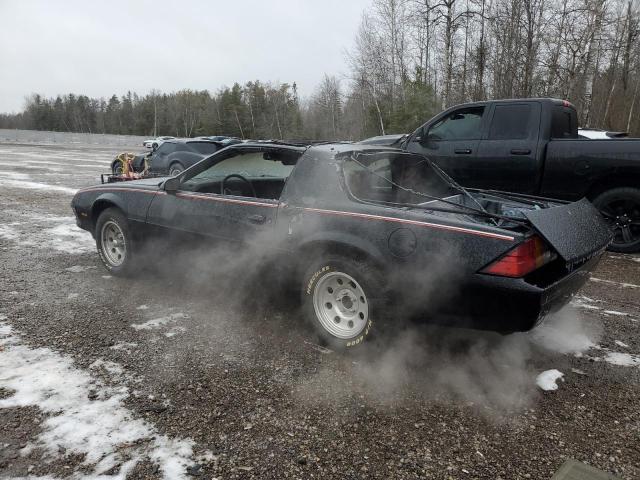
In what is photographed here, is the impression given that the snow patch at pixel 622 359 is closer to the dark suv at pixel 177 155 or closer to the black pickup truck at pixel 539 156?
the black pickup truck at pixel 539 156

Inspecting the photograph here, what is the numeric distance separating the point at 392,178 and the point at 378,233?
1.04m

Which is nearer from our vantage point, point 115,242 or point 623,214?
point 115,242

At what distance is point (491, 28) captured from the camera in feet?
75.5

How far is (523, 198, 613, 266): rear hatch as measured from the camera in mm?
2619

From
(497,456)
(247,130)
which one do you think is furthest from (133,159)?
(247,130)

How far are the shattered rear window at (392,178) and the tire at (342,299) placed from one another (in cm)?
52

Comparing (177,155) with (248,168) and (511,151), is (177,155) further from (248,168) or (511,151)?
(511,151)

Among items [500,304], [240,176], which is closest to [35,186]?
[240,176]

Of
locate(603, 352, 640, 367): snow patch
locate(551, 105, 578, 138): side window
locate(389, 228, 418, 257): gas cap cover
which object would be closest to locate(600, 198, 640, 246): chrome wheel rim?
locate(551, 105, 578, 138): side window

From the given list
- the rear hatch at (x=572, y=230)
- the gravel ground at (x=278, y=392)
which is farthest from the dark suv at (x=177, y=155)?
the rear hatch at (x=572, y=230)

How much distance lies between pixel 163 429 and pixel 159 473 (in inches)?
12.4

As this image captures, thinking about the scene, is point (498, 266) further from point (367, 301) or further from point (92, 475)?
point (92, 475)

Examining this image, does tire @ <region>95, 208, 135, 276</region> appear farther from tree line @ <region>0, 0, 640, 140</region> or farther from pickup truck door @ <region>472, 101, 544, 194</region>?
tree line @ <region>0, 0, 640, 140</region>

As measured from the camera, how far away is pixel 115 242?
15.1 feet
